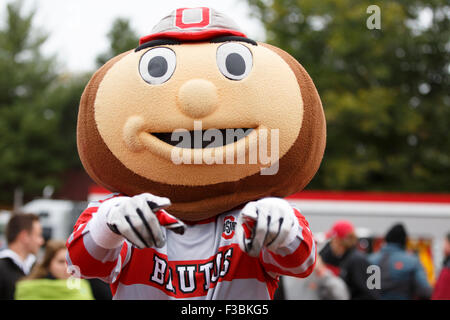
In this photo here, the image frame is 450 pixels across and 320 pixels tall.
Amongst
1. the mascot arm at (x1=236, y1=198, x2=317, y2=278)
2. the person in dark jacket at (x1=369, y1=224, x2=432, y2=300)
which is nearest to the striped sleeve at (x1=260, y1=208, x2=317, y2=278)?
the mascot arm at (x1=236, y1=198, x2=317, y2=278)

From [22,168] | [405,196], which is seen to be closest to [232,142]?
[405,196]

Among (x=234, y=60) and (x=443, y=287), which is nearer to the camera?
(x=234, y=60)

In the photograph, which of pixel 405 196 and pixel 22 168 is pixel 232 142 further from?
pixel 22 168

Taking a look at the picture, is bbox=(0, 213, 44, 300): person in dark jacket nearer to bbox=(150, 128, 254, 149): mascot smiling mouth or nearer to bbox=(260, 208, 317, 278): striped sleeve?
bbox=(150, 128, 254, 149): mascot smiling mouth

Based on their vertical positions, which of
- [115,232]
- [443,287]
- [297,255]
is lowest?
[443,287]

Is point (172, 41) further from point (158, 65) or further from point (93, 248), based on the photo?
point (93, 248)

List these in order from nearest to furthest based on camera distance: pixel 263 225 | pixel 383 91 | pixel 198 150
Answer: pixel 263 225 < pixel 198 150 < pixel 383 91

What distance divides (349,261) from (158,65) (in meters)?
3.79

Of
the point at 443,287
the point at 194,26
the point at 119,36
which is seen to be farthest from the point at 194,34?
the point at 119,36

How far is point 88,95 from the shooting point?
8.01 feet

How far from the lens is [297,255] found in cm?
210

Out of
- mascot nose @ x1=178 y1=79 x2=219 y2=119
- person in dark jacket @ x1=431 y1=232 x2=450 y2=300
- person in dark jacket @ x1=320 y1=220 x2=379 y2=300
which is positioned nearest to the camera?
mascot nose @ x1=178 y1=79 x2=219 y2=119

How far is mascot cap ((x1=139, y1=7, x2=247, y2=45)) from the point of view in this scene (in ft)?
7.91

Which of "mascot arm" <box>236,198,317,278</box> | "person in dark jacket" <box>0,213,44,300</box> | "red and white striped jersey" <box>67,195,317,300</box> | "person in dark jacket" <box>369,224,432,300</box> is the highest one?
"mascot arm" <box>236,198,317,278</box>
